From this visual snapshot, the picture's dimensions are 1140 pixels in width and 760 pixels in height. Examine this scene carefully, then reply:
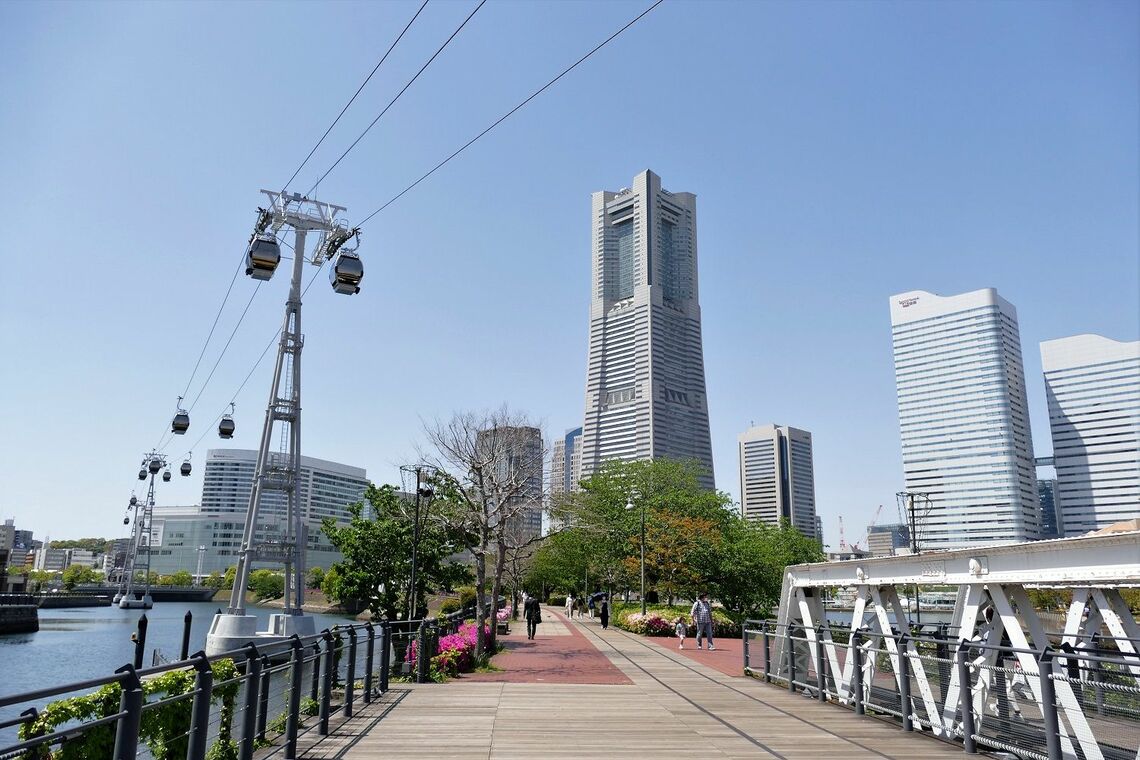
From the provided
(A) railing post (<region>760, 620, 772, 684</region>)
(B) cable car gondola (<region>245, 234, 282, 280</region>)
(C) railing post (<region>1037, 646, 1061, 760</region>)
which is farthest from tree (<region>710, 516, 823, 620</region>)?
(C) railing post (<region>1037, 646, 1061, 760</region>)

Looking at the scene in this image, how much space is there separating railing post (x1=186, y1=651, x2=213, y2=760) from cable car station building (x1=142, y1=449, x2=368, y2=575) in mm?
130339

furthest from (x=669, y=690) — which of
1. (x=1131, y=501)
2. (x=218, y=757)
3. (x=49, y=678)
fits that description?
(x=1131, y=501)

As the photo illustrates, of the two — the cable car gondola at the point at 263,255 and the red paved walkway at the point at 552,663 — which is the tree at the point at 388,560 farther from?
the cable car gondola at the point at 263,255

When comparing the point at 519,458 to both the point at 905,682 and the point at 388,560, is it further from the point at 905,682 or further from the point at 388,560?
the point at 905,682

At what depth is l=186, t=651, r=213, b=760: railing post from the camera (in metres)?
5.80

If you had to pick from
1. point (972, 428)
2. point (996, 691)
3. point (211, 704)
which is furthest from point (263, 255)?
point (972, 428)

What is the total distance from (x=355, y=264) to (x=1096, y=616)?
11.7 m

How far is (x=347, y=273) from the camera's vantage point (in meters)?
13.3

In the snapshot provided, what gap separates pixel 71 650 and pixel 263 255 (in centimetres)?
4399

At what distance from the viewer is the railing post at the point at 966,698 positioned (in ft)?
27.0

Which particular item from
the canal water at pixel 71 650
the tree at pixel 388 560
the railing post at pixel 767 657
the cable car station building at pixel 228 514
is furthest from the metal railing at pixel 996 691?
the cable car station building at pixel 228 514

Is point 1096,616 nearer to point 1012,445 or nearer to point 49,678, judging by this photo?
point 49,678

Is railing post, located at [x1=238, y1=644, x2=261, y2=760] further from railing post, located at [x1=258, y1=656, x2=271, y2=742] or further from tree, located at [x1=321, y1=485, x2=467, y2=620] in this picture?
tree, located at [x1=321, y1=485, x2=467, y2=620]

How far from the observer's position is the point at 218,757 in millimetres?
8180
